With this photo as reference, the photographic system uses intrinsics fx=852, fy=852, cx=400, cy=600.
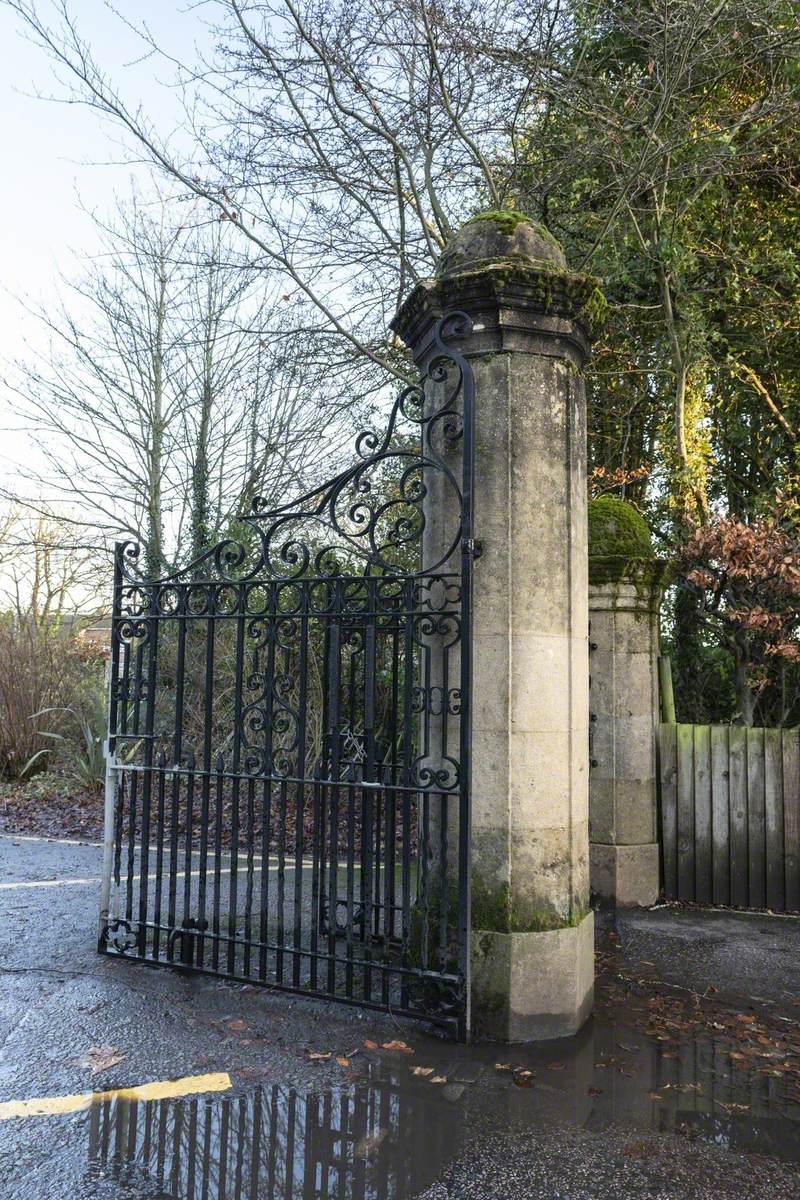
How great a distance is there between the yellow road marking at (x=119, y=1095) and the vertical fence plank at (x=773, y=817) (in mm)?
4675

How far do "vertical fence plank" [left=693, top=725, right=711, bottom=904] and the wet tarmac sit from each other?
1.94m

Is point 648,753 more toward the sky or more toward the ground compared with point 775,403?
more toward the ground

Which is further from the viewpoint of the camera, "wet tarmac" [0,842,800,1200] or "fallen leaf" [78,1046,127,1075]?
"fallen leaf" [78,1046,127,1075]

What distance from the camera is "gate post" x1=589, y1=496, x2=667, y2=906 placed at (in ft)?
21.9

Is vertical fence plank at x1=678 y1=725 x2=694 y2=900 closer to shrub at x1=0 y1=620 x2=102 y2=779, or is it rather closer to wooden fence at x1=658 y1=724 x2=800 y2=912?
wooden fence at x1=658 y1=724 x2=800 y2=912

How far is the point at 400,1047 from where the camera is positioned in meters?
3.89

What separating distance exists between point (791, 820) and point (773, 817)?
13 cm

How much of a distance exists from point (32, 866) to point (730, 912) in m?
6.08

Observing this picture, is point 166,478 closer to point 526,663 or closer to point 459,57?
point 459,57

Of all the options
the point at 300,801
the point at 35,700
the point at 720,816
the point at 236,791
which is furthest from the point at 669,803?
the point at 35,700

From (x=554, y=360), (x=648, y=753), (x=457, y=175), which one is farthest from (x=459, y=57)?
(x=648, y=753)

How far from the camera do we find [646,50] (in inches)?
320

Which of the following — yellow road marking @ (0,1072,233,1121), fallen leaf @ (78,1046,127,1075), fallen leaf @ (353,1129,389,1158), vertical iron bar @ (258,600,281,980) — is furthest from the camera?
vertical iron bar @ (258,600,281,980)

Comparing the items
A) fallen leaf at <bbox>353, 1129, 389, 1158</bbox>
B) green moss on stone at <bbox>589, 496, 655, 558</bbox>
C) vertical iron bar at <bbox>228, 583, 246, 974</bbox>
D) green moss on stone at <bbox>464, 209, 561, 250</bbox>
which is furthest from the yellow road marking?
green moss on stone at <bbox>589, 496, 655, 558</bbox>
